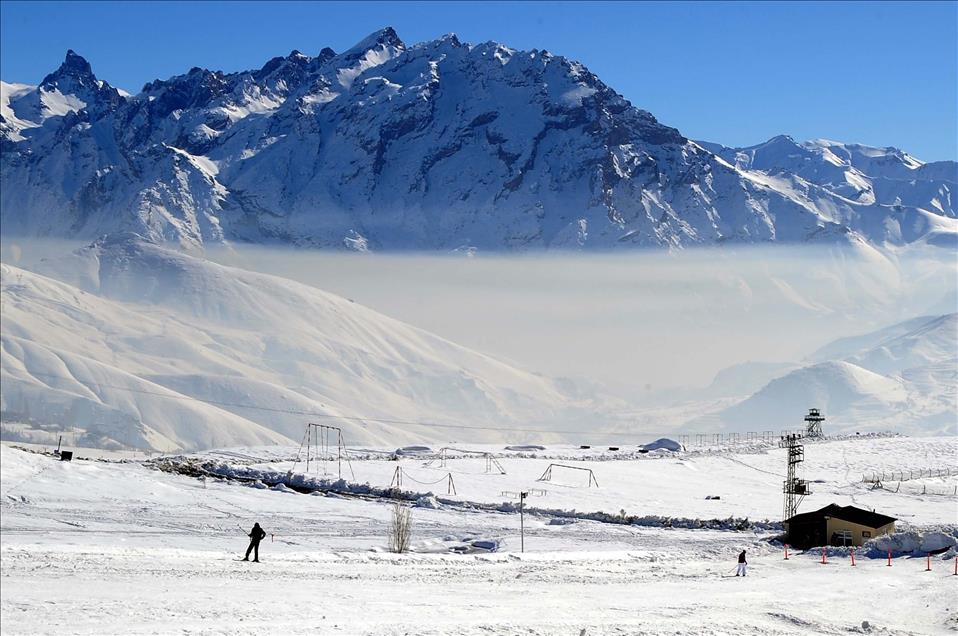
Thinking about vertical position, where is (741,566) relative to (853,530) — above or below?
below

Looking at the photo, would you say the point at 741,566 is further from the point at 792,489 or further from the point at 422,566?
the point at 792,489

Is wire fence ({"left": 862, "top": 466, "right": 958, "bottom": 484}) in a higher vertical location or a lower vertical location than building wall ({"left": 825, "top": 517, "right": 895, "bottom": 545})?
higher

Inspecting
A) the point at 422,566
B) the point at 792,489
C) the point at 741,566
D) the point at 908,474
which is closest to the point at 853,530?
the point at 741,566

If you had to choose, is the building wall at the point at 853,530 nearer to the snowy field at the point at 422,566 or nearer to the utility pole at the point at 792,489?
the snowy field at the point at 422,566

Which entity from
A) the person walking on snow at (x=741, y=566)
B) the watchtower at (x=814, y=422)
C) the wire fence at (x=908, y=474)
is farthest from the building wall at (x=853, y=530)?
the watchtower at (x=814, y=422)

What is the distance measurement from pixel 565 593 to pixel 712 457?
277 ft

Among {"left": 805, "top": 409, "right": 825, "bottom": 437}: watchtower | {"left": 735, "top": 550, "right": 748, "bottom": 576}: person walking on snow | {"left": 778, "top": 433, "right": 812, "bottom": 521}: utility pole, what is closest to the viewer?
{"left": 735, "top": 550, "right": 748, "bottom": 576}: person walking on snow

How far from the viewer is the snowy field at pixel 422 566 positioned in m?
35.4

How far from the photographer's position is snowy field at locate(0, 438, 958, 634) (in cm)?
3544

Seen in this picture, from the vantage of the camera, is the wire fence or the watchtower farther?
the watchtower

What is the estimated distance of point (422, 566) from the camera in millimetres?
47312

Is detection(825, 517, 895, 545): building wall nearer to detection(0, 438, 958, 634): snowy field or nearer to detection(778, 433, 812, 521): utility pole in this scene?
detection(0, 438, 958, 634): snowy field

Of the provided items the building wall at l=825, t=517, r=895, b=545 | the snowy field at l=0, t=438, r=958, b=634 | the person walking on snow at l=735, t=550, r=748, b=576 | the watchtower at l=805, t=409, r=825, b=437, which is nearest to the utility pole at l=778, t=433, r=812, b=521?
the snowy field at l=0, t=438, r=958, b=634

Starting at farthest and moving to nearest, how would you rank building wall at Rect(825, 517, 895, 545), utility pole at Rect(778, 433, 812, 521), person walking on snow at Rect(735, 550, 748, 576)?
utility pole at Rect(778, 433, 812, 521) → building wall at Rect(825, 517, 895, 545) → person walking on snow at Rect(735, 550, 748, 576)
